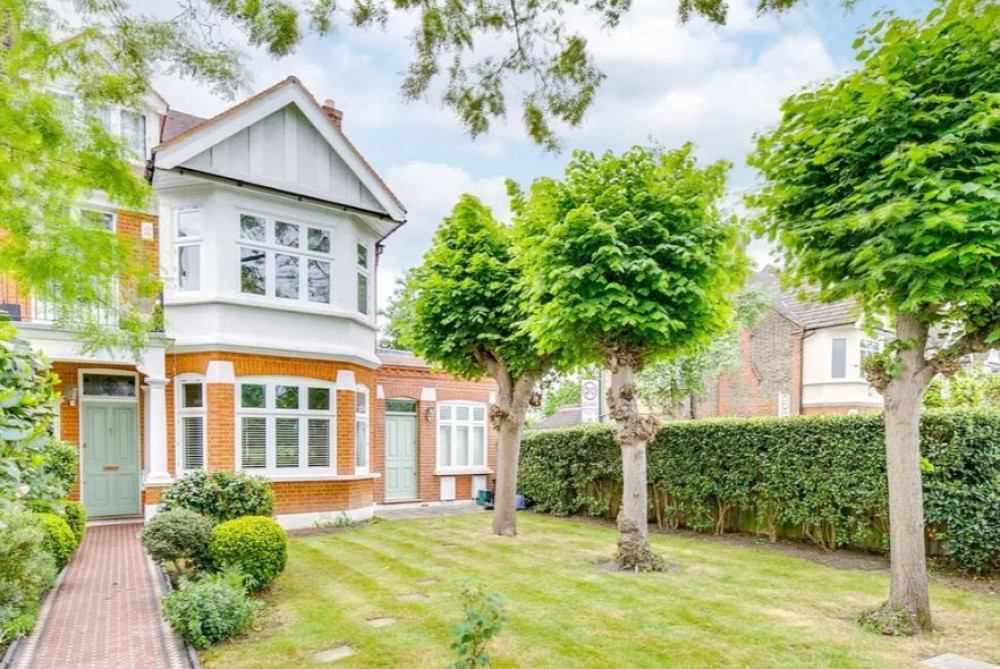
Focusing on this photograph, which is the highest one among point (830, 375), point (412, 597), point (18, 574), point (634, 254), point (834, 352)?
point (634, 254)

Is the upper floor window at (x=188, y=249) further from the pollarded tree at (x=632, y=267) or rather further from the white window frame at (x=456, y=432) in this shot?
the white window frame at (x=456, y=432)

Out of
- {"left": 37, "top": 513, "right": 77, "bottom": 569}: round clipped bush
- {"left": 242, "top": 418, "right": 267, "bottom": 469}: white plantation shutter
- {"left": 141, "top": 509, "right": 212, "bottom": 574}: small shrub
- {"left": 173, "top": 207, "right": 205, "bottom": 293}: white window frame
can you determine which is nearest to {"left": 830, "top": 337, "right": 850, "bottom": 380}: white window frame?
{"left": 242, "top": 418, "right": 267, "bottom": 469}: white plantation shutter

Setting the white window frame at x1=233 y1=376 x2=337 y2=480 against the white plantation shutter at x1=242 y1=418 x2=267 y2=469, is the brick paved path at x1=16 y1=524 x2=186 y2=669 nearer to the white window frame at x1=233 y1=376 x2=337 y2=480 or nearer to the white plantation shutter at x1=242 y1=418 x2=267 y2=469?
the white plantation shutter at x1=242 y1=418 x2=267 y2=469

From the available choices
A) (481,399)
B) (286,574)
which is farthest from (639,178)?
(481,399)

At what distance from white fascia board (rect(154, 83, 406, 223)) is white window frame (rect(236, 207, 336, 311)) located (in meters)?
1.27

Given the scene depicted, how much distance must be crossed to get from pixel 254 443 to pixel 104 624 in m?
5.48

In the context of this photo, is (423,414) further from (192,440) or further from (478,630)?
(478,630)

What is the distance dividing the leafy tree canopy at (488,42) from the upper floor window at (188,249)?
8.67 meters

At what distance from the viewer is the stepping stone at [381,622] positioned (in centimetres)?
592

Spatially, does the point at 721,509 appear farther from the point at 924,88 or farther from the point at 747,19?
the point at 747,19

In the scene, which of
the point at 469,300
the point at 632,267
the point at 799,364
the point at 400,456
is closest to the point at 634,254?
the point at 632,267

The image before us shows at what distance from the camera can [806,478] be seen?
31.2ft

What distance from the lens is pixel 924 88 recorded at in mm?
5391

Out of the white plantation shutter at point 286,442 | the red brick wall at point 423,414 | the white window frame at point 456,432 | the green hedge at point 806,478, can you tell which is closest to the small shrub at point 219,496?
the white plantation shutter at point 286,442
